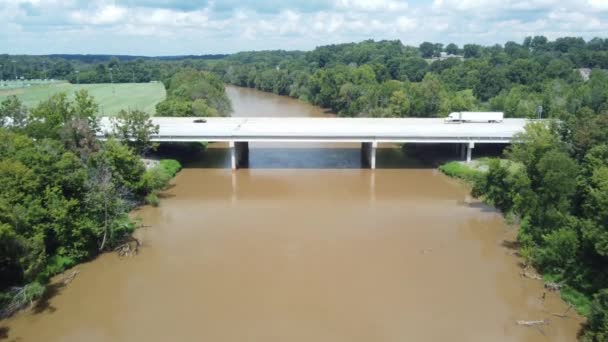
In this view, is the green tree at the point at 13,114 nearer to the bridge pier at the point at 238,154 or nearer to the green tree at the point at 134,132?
the green tree at the point at 134,132

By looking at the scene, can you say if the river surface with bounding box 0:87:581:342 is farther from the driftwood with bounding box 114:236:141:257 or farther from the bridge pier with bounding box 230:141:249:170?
the bridge pier with bounding box 230:141:249:170

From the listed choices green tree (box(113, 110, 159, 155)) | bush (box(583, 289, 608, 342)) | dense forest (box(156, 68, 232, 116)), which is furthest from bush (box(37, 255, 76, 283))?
dense forest (box(156, 68, 232, 116))

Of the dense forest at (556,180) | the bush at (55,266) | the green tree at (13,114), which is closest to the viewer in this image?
the dense forest at (556,180)

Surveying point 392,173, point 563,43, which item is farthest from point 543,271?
point 563,43

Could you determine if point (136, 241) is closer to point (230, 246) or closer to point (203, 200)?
point (230, 246)

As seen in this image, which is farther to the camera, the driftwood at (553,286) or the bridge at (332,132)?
the bridge at (332,132)

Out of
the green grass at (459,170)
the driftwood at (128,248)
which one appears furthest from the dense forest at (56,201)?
the green grass at (459,170)
